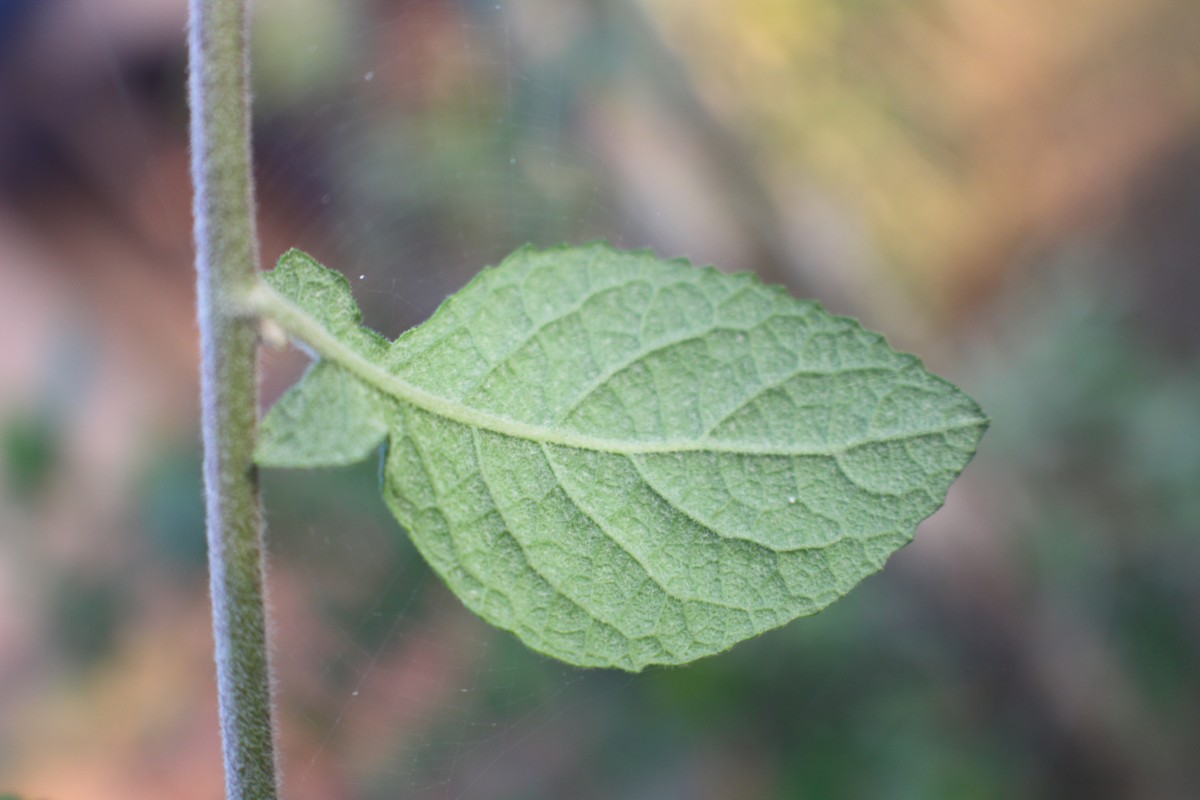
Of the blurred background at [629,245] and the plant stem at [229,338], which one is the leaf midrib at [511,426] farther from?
the blurred background at [629,245]

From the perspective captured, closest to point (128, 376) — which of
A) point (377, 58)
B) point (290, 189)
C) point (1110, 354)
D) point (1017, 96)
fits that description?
point (290, 189)

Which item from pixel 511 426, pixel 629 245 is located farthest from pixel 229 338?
pixel 629 245

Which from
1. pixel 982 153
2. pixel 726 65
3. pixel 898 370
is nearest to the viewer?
pixel 898 370

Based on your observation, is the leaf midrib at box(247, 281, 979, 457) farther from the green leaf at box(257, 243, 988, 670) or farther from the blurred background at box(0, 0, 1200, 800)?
the blurred background at box(0, 0, 1200, 800)

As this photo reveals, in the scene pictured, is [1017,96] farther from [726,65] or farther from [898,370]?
[898,370]

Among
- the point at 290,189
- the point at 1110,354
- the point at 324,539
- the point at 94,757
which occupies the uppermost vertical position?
the point at 1110,354

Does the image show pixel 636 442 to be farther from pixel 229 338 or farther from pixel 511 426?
pixel 229 338

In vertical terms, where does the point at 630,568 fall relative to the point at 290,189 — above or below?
above

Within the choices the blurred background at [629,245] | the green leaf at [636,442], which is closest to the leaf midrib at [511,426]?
the green leaf at [636,442]
